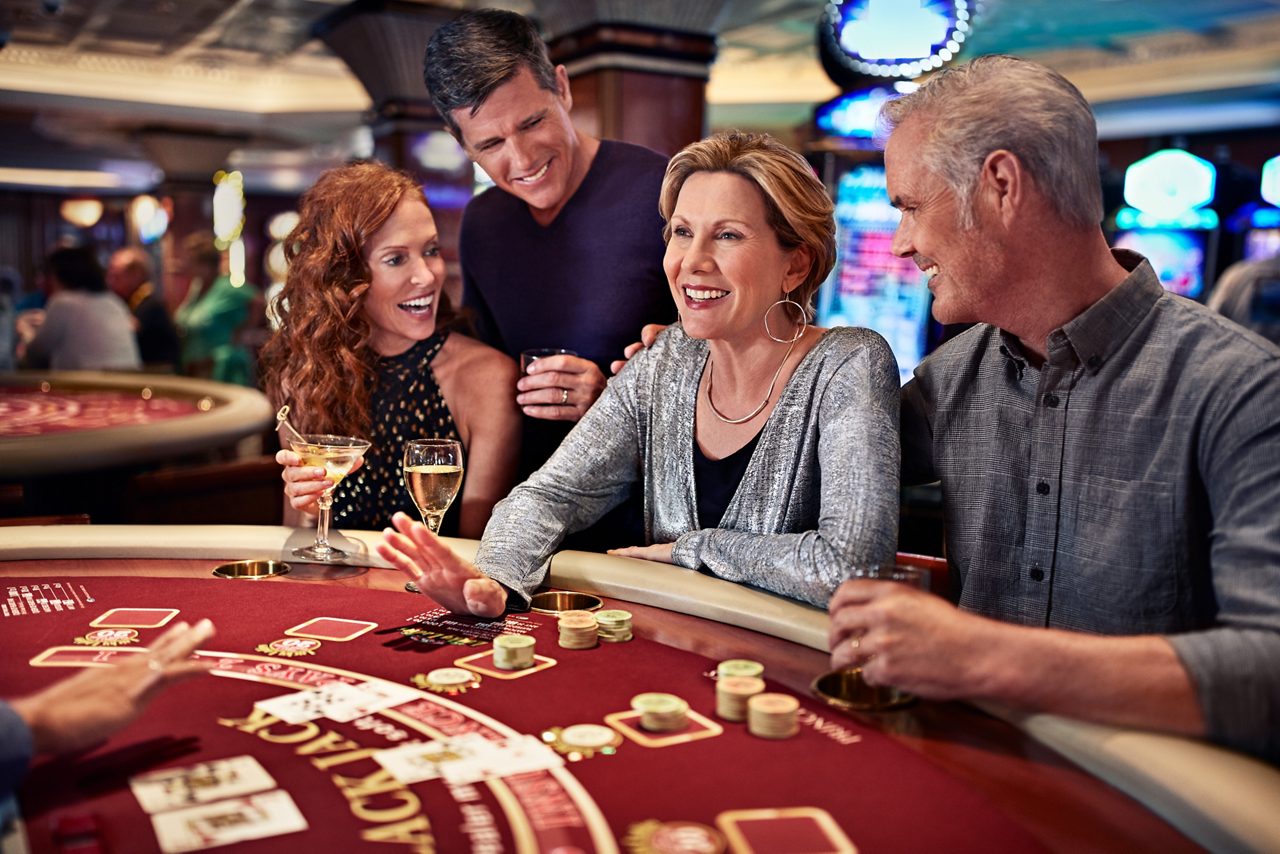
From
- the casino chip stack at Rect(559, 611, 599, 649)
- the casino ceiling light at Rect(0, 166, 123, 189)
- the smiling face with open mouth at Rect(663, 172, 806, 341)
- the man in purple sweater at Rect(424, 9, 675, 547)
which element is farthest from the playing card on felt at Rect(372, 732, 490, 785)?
the casino ceiling light at Rect(0, 166, 123, 189)

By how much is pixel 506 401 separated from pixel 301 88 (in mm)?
10461

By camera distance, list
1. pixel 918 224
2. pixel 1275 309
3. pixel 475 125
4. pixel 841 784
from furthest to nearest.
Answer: pixel 1275 309 < pixel 475 125 < pixel 918 224 < pixel 841 784

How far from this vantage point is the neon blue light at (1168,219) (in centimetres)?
931

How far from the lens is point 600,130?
15.5 ft

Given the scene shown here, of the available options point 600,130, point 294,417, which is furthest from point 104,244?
point 294,417

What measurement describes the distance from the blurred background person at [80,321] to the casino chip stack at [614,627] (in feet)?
20.5

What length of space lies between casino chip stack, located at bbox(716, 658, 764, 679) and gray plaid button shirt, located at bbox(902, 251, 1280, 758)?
0.54 m

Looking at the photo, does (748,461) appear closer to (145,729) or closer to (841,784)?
(841,784)

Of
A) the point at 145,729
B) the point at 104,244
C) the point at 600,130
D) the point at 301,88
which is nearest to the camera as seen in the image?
the point at 145,729

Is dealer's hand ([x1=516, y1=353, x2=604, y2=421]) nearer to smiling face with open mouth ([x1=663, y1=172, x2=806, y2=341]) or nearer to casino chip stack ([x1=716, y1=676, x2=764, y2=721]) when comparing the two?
smiling face with open mouth ([x1=663, y1=172, x2=806, y2=341])

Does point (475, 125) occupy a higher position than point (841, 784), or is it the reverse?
point (475, 125)

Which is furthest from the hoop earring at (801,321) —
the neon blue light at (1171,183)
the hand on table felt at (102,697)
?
the neon blue light at (1171,183)

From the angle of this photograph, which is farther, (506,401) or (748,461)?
(506,401)

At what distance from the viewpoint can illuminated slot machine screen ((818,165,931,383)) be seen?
6.27 meters
